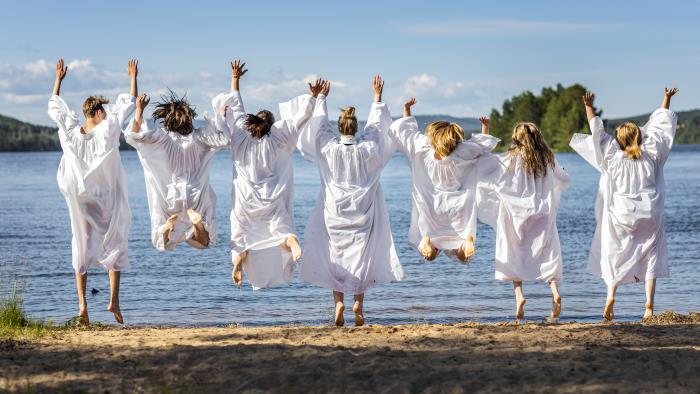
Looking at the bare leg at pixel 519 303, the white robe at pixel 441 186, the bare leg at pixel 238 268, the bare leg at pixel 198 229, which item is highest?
the white robe at pixel 441 186

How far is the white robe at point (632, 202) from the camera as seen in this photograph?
11.7 meters

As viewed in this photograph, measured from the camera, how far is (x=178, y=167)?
11.6 meters

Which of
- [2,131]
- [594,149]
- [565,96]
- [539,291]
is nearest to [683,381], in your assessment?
[594,149]

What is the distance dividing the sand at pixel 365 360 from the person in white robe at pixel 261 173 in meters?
1.20

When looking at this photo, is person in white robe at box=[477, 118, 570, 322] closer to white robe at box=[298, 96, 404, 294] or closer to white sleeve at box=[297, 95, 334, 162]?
white robe at box=[298, 96, 404, 294]

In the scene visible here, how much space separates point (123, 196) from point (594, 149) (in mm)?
5660

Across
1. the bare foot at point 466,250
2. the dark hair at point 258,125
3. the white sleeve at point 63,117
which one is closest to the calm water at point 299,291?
the bare foot at point 466,250

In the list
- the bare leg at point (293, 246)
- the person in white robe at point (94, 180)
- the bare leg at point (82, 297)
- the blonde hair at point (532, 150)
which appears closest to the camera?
the bare leg at point (293, 246)

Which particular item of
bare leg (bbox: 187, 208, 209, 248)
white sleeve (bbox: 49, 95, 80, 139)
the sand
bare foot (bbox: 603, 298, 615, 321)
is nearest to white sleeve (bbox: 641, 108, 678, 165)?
bare foot (bbox: 603, 298, 615, 321)

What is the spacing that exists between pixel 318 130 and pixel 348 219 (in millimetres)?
1103

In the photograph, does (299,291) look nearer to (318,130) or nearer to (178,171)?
(178,171)

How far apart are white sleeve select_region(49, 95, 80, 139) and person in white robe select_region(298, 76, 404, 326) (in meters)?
2.82

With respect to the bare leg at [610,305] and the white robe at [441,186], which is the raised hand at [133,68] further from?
the bare leg at [610,305]

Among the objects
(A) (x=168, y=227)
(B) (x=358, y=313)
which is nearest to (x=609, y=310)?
(B) (x=358, y=313)
